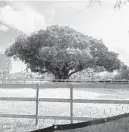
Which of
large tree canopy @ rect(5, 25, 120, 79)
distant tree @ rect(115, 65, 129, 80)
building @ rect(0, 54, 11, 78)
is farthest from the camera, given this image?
building @ rect(0, 54, 11, 78)

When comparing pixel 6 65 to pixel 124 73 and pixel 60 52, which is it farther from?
pixel 60 52

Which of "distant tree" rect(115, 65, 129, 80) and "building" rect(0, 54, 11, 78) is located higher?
"building" rect(0, 54, 11, 78)

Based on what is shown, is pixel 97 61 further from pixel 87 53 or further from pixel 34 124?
pixel 34 124

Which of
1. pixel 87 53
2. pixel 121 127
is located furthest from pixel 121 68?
pixel 121 127

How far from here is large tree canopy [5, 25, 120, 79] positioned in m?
37.2

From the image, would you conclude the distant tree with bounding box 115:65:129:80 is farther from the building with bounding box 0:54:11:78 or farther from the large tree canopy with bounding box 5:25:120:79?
the building with bounding box 0:54:11:78

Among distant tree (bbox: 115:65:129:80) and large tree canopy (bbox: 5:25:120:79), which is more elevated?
large tree canopy (bbox: 5:25:120:79)

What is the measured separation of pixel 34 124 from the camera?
7.18m

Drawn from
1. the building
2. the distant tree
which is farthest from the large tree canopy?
the building

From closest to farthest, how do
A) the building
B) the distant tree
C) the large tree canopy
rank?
the large tree canopy < the distant tree < the building

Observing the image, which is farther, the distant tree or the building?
the building

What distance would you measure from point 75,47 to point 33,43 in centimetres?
691

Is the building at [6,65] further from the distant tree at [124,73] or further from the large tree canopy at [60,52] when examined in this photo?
the distant tree at [124,73]

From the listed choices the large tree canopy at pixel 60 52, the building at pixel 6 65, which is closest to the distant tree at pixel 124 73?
the large tree canopy at pixel 60 52
